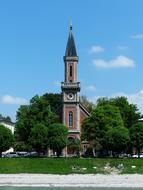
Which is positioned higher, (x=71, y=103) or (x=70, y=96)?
(x=70, y=96)

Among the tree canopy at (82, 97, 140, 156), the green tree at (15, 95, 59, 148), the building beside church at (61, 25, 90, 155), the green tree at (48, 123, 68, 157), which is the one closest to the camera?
the green tree at (48, 123, 68, 157)

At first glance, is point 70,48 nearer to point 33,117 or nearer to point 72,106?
point 72,106

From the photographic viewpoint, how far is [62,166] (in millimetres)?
59906

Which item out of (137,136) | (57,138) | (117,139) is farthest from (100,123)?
(57,138)

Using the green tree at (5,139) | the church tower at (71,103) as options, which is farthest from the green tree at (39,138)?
the church tower at (71,103)

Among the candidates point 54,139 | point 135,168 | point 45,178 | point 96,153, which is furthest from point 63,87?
point 45,178

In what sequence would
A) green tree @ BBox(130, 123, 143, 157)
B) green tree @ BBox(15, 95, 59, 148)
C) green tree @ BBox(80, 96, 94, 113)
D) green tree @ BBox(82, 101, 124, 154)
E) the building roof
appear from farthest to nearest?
green tree @ BBox(80, 96, 94, 113) < the building roof < green tree @ BBox(15, 95, 59, 148) < green tree @ BBox(82, 101, 124, 154) < green tree @ BBox(130, 123, 143, 157)

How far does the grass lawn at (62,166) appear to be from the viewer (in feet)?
189

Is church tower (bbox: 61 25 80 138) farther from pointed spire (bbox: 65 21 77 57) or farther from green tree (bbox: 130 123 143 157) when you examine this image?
green tree (bbox: 130 123 143 157)

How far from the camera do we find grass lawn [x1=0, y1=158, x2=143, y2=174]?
5772cm

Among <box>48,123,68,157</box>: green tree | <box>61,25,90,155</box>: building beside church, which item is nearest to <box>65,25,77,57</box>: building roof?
<box>61,25,90,155</box>: building beside church

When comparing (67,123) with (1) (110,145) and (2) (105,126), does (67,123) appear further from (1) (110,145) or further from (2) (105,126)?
(1) (110,145)

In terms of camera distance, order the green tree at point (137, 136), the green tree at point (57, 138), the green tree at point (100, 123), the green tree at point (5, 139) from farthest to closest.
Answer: the green tree at point (100, 123) < the green tree at point (137, 136) < the green tree at point (57, 138) < the green tree at point (5, 139)

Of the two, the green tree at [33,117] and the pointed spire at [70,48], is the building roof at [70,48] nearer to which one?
the pointed spire at [70,48]
